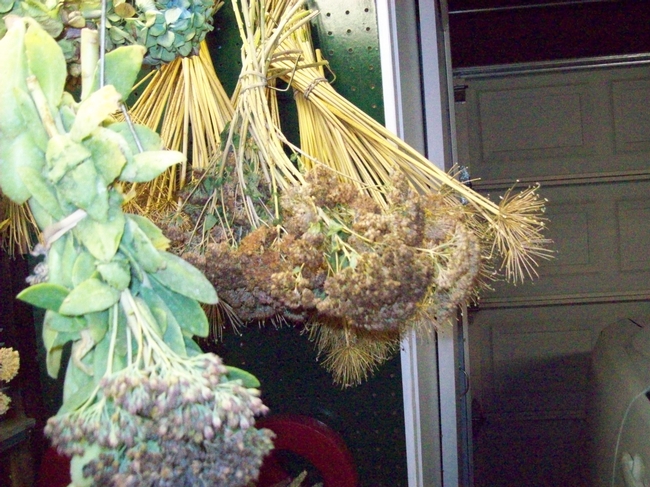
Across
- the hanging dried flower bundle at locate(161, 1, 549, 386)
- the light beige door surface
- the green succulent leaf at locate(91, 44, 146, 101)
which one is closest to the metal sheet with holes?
the hanging dried flower bundle at locate(161, 1, 549, 386)

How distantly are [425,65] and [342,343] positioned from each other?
20.6 inches

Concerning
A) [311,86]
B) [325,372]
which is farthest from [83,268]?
[325,372]

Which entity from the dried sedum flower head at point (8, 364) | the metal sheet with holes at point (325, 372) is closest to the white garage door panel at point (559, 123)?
the metal sheet with holes at point (325, 372)

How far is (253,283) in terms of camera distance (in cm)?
45

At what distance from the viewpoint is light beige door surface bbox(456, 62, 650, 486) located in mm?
2572

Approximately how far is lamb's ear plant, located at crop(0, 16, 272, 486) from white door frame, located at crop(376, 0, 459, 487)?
1.77ft

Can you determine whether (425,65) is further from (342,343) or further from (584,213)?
(584,213)

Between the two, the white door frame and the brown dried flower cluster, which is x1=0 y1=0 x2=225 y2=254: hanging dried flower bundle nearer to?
the brown dried flower cluster

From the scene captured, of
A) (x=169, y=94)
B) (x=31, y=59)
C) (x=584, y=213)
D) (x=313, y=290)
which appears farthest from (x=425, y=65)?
(x=584, y=213)

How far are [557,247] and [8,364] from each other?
8.45 ft

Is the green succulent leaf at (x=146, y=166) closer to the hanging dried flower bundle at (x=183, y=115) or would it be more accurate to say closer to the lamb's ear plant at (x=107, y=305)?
the lamb's ear plant at (x=107, y=305)

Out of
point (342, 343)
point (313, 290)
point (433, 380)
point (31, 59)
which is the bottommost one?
point (433, 380)

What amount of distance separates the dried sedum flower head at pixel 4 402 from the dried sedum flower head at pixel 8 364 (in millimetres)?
14

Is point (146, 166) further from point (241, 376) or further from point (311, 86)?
point (311, 86)
